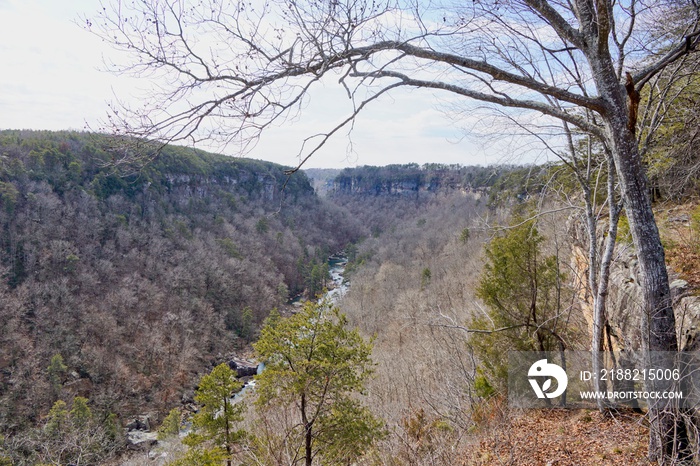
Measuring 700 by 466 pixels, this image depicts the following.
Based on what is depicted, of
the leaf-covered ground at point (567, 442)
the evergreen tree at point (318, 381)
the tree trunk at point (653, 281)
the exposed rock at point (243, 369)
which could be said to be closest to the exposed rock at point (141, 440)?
the exposed rock at point (243, 369)

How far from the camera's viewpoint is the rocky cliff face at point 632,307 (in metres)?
4.02

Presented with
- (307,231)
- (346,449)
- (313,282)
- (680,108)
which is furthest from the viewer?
(307,231)

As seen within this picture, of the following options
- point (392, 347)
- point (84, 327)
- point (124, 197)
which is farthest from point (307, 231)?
point (392, 347)

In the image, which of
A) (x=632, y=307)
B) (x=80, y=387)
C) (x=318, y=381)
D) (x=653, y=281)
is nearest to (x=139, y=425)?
(x=80, y=387)

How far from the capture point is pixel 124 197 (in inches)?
1944

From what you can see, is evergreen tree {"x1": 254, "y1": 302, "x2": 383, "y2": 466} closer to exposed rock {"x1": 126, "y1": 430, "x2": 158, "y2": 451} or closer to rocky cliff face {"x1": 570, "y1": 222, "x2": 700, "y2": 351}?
rocky cliff face {"x1": 570, "y1": 222, "x2": 700, "y2": 351}

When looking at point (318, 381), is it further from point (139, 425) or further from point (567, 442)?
point (139, 425)

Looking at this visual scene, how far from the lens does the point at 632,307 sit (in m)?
5.40

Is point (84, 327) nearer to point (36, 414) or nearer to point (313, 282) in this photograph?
point (36, 414)

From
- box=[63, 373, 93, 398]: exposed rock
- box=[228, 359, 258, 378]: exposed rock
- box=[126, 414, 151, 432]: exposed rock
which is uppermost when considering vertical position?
box=[63, 373, 93, 398]: exposed rock

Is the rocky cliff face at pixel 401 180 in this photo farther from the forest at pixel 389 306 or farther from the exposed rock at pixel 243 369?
the exposed rock at pixel 243 369

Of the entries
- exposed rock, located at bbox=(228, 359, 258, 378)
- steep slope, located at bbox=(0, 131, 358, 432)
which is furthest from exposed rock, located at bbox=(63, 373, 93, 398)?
exposed rock, located at bbox=(228, 359, 258, 378)

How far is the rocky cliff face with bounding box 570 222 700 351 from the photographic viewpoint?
4.02 m

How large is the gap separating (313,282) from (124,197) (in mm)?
26356
